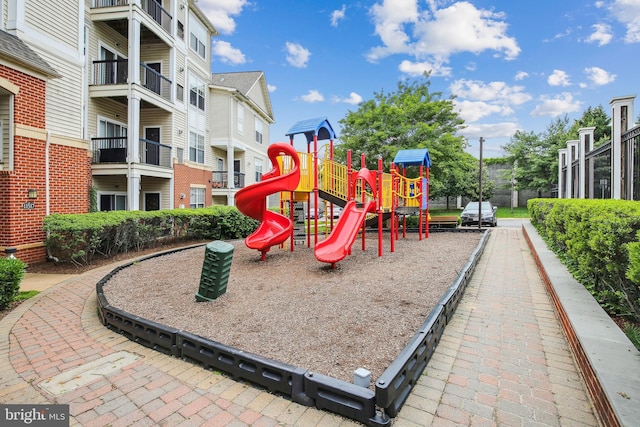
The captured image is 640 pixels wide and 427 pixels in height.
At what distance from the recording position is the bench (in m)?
16.5

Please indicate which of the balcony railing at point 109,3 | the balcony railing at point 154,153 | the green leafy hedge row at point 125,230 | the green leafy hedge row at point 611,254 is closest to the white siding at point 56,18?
the balcony railing at point 109,3

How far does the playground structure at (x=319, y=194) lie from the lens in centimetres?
770

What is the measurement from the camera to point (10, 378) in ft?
10.2

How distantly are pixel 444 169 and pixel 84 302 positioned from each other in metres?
15.3

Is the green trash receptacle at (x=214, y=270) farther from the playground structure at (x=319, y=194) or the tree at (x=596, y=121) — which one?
the tree at (x=596, y=121)

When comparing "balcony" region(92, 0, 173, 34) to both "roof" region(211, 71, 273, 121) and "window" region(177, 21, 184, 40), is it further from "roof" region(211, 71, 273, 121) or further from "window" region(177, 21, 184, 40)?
"roof" region(211, 71, 273, 121)

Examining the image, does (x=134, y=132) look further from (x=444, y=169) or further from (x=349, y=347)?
(x=444, y=169)

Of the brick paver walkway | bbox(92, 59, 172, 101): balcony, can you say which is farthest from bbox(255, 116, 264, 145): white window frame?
the brick paver walkway

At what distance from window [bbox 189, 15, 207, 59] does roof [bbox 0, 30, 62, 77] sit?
404 inches

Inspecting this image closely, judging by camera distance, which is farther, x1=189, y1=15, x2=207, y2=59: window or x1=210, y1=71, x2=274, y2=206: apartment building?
x1=210, y1=71, x2=274, y2=206: apartment building

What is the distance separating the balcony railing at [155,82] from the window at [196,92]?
6.95 ft

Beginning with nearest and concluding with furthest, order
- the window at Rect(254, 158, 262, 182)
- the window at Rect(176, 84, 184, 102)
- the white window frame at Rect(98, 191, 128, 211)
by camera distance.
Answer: the white window frame at Rect(98, 191, 128, 211)
the window at Rect(176, 84, 184, 102)
the window at Rect(254, 158, 262, 182)

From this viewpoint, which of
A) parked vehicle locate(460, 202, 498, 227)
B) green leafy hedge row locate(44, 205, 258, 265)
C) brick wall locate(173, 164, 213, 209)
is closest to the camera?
green leafy hedge row locate(44, 205, 258, 265)

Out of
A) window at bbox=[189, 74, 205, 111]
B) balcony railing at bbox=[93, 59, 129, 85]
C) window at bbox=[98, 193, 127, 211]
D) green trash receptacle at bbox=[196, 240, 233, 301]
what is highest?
window at bbox=[189, 74, 205, 111]
